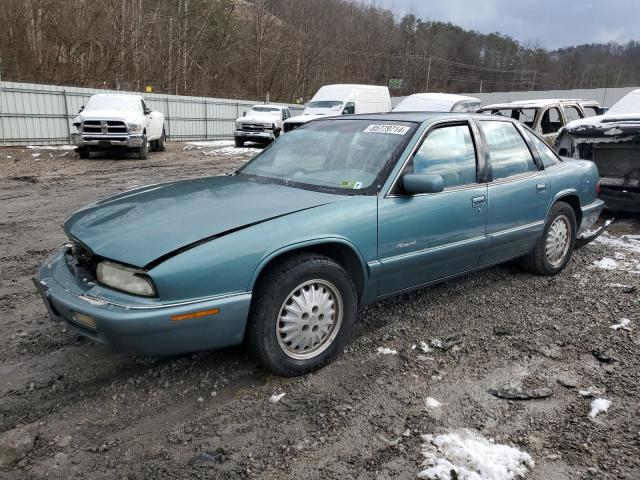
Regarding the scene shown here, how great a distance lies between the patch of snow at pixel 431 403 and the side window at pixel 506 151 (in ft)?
6.73

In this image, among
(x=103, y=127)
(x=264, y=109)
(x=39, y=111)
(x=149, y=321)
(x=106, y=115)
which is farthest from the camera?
(x=264, y=109)

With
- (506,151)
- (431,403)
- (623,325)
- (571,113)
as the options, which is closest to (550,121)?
(571,113)

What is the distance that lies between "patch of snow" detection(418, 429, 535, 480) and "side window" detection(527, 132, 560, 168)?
3.12 metres

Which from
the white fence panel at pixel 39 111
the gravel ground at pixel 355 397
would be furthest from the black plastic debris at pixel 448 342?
the white fence panel at pixel 39 111

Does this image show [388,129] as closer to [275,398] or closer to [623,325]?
[275,398]

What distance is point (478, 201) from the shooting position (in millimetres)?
3770

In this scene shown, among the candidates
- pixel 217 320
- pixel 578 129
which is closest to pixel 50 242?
pixel 217 320

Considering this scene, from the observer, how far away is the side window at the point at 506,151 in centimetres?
409

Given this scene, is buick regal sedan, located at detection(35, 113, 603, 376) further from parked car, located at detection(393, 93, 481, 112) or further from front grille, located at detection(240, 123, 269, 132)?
front grille, located at detection(240, 123, 269, 132)

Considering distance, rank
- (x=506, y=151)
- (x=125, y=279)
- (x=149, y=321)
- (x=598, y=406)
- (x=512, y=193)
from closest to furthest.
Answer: (x=149, y=321)
(x=125, y=279)
(x=598, y=406)
(x=512, y=193)
(x=506, y=151)

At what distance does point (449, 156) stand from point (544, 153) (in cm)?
157

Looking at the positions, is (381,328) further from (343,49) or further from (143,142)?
(343,49)

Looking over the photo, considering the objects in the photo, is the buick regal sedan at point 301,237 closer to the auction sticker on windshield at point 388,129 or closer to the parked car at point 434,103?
the auction sticker on windshield at point 388,129

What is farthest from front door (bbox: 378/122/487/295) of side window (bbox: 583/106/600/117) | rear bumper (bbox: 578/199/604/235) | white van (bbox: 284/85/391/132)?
white van (bbox: 284/85/391/132)
